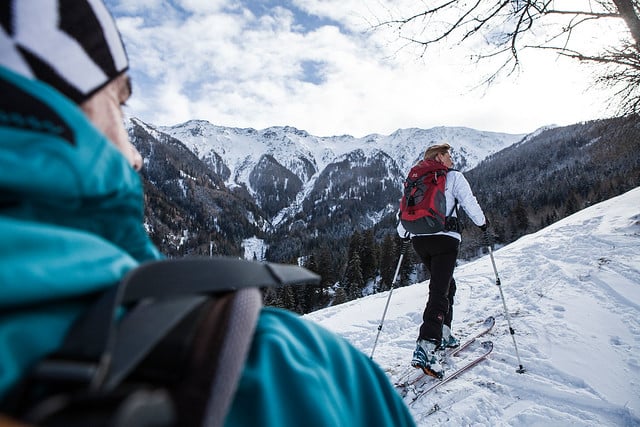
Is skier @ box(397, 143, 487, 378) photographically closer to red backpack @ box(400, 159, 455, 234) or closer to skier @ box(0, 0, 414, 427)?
red backpack @ box(400, 159, 455, 234)

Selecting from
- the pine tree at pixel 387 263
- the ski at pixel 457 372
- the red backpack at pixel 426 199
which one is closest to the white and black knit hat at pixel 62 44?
the red backpack at pixel 426 199

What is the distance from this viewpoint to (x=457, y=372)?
4.16 metres

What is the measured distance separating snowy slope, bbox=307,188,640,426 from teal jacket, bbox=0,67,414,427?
3345 mm

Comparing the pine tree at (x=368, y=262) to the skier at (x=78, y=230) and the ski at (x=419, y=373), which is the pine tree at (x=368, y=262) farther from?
the skier at (x=78, y=230)

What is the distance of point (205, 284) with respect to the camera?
2.11 ft

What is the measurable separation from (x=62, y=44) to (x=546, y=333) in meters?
5.90

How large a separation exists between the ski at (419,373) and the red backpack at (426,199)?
1.87 m

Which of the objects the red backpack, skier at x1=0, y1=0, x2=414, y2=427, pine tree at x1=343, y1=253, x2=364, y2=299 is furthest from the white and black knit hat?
pine tree at x1=343, y1=253, x2=364, y2=299

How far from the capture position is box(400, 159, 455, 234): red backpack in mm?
4111

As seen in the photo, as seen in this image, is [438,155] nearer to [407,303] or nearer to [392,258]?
[407,303]

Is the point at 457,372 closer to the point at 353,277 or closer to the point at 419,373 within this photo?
the point at 419,373

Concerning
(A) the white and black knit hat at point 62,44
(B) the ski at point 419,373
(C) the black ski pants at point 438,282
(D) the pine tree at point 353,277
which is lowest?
(D) the pine tree at point 353,277

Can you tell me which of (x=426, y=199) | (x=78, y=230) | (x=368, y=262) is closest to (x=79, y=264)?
(x=78, y=230)

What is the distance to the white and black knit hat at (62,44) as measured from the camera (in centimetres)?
64
